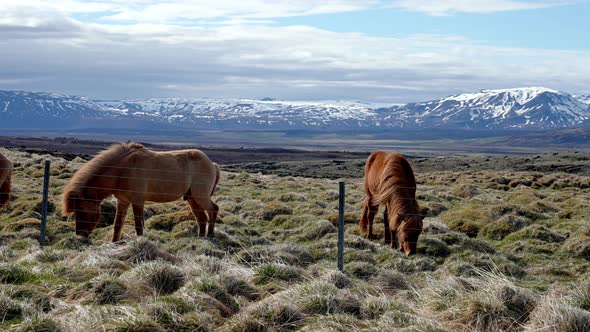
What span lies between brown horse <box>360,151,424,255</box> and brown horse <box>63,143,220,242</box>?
331 cm

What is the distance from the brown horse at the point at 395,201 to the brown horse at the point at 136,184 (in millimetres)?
3314

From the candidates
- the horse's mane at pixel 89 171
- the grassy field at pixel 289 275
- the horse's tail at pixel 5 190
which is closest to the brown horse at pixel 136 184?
the horse's mane at pixel 89 171

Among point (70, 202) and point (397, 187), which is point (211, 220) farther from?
point (397, 187)

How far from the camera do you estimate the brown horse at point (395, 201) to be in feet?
40.0

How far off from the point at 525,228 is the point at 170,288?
9.28 metres

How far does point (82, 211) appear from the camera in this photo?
1176cm

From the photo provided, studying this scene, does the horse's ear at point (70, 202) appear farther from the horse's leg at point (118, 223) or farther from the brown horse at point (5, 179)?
the brown horse at point (5, 179)

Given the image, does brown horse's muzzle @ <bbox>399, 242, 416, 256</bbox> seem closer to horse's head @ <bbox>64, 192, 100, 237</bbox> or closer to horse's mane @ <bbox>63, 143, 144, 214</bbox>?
horse's mane @ <bbox>63, 143, 144, 214</bbox>

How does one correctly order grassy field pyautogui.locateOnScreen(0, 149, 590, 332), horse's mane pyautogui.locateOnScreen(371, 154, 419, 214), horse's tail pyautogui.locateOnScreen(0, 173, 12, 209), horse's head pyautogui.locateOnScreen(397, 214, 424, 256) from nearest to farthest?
grassy field pyautogui.locateOnScreen(0, 149, 590, 332)
horse's head pyautogui.locateOnScreen(397, 214, 424, 256)
horse's mane pyautogui.locateOnScreen(371, 154, 419, 214)
horse's tail pyautogui.locateOnScreen(0, 173, 12, 209)

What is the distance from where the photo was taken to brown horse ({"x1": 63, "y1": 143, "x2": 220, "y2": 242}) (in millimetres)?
11906

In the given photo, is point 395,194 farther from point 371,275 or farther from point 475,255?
point 371,275

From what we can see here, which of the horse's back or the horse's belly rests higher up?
the horse's back

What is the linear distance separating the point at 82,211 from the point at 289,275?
5.11 meters

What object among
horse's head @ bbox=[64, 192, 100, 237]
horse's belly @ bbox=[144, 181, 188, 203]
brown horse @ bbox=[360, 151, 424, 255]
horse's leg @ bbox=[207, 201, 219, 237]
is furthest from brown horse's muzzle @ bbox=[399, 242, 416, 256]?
horse's head @ bbox=[64, 192, 100, 237]
